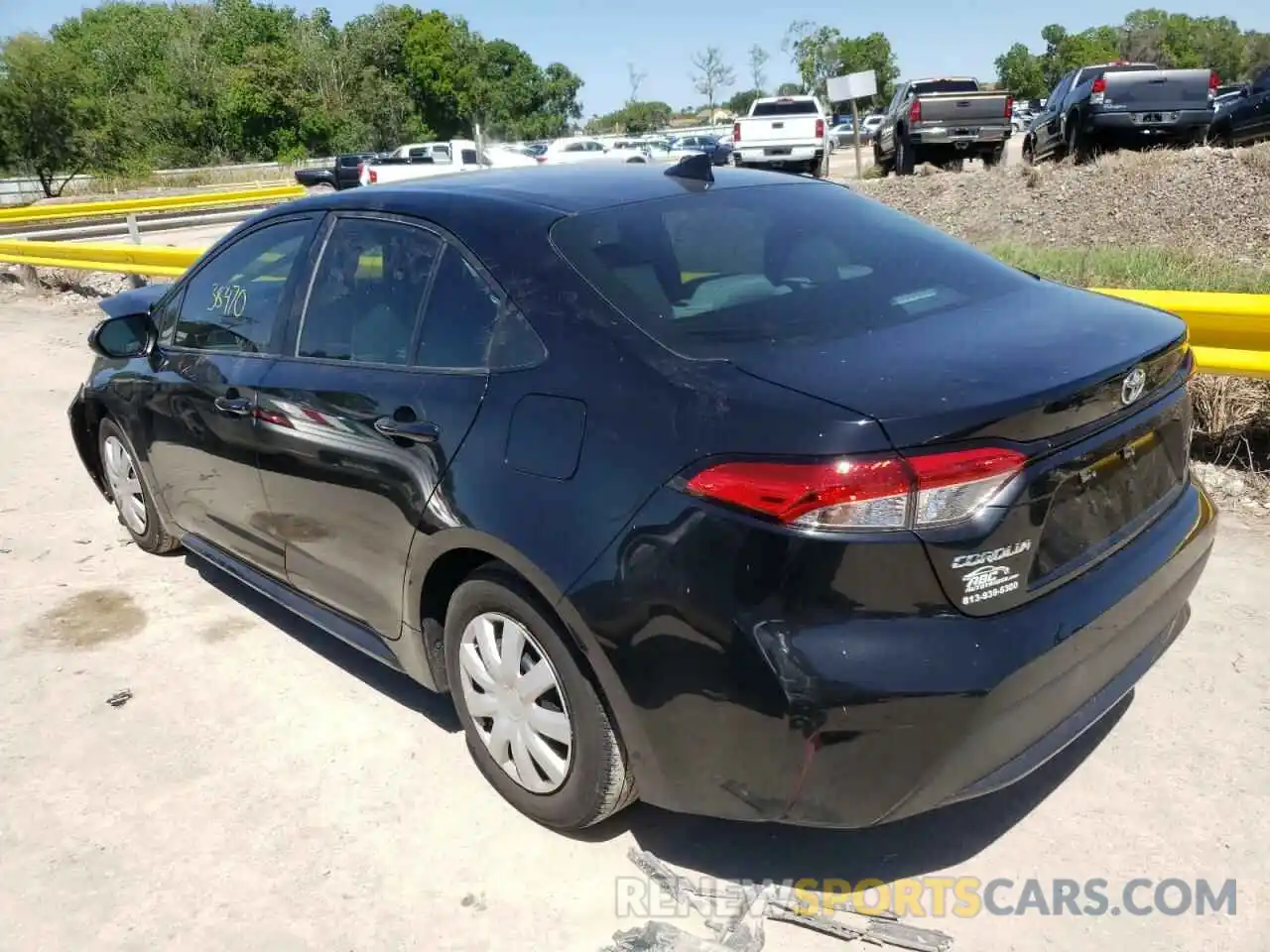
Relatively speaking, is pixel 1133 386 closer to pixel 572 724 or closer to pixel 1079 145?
pixel 572 724

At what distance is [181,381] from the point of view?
13.7 feet

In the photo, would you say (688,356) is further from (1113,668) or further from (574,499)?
(1113,668)

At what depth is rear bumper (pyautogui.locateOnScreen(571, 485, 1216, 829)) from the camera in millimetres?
2150

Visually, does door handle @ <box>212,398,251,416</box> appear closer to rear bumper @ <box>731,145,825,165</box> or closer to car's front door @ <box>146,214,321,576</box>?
car's front door @ <box>146,214,321,576</box>

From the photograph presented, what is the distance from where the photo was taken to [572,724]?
2643 mm

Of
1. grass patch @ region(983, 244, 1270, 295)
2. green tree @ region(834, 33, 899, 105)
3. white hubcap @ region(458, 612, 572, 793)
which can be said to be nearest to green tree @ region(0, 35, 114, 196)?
grass patch @ region(983, 244, 1270, 295)

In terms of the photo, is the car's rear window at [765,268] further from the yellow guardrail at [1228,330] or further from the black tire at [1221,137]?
the black tire at [1221,137]

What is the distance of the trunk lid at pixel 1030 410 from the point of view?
85.7 inches

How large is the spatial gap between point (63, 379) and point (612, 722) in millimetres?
8296

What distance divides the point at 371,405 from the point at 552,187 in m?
0.88

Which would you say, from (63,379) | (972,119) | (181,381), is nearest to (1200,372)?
(181,381)

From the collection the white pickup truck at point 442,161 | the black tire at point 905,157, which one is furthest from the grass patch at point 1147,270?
the white pickup truck at point 442,161

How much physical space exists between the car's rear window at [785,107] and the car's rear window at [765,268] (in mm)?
23367

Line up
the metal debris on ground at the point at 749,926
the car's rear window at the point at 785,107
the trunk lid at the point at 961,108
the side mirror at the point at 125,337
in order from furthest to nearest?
the car's rear window at the point at 785,107 → the trunk lid at the point at 961,108 → the side mirror at the point at 125,337 → the metal debris on ground at the point at 749,926
